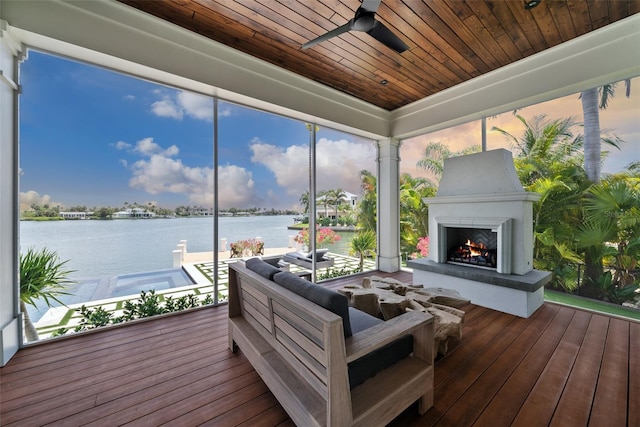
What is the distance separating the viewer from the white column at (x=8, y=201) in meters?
2.19

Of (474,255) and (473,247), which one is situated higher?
(473,247)

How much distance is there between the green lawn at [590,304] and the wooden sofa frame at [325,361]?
10.9ft

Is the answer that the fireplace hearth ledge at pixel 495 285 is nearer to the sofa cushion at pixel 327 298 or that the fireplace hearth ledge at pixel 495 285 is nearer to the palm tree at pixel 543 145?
the palm tree at pixel 543 145

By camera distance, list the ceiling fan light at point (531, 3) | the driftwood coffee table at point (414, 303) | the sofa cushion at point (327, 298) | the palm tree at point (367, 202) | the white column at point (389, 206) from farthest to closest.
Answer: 1. the palm tree at point (367, 202)
2. the white column at point (389, 206)
3. the ceiling fan light at point (531, 3)
4. the driftwood coffee table at point (414, 303)
5. the sofa cushion at point (327, 298)

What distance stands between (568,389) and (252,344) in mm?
2302

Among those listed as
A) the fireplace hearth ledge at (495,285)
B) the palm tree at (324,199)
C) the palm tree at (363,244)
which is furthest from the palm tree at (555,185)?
the palm tree at (324,199)

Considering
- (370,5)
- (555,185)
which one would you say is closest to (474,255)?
(555,185)

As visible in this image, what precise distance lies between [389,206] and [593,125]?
10.1 ft

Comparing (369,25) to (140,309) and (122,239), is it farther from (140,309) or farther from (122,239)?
(140,309)

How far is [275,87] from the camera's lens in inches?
144

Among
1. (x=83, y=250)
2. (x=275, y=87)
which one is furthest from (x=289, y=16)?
(x=83, y=250)

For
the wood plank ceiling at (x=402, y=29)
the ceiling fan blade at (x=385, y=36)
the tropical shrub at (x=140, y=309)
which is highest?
the wood plank ceiling at (x=402, y=29)

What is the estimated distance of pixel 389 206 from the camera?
530cm

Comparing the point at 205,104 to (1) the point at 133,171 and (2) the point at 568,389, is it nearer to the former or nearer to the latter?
(1) the point at 133,171
